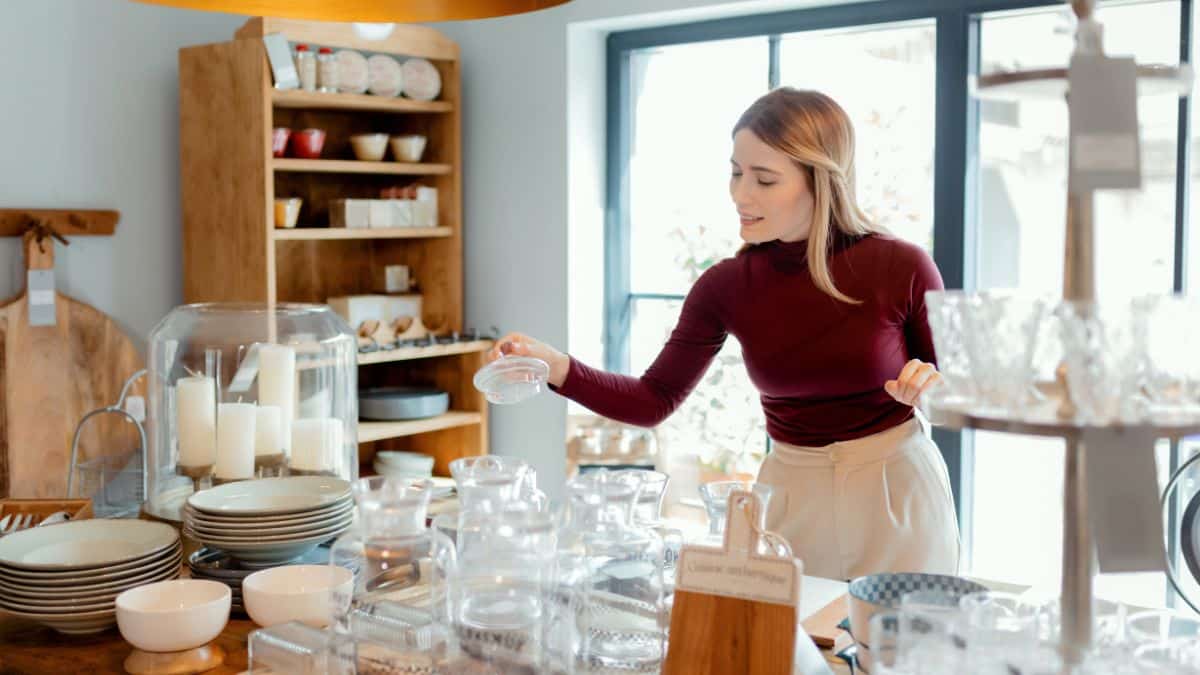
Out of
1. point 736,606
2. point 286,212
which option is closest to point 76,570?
point 736,606

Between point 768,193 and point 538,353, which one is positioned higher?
point 768,193

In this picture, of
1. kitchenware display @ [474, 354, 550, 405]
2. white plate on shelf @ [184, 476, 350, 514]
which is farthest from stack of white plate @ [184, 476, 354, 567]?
kitchenware display @ [474, 354, 550, 405]

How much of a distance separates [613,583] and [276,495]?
0.76 meters

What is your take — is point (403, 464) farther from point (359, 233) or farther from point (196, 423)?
point (196, 423)

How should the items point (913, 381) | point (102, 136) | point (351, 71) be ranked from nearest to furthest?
point (913, 381) → point (102, 136) → point (351, 71)

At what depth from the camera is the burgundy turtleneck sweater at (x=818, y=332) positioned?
2.29 meters

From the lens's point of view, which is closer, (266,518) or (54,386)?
(266,518)

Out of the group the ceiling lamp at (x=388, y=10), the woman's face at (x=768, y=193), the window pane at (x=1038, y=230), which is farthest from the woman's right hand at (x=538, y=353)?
the window pane at (x=1038, y=230)

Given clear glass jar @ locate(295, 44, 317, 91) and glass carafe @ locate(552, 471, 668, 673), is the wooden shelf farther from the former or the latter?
glass carafe @ locate(552, 471, 668, 673)

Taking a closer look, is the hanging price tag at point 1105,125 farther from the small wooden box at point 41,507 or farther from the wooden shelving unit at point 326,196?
the wooden shelving unit at point 326,196

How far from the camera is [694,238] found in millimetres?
3994

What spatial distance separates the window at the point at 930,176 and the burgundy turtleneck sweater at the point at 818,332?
0.90 metres

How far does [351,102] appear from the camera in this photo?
12.4 feet

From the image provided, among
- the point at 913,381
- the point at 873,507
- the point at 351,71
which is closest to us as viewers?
the point at 913,381
